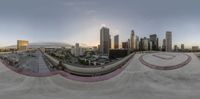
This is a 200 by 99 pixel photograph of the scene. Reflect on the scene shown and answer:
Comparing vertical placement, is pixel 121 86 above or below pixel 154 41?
below

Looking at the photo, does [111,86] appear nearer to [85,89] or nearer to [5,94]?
[85,89]

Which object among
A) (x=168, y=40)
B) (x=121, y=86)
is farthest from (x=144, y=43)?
(x=121, y=86)

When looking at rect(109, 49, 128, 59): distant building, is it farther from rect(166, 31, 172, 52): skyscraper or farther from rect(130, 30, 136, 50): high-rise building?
rect(166, 31, 172, 52): skyscraper

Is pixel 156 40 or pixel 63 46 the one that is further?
pixel 63 46

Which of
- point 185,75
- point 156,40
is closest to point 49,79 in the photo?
point 185,75

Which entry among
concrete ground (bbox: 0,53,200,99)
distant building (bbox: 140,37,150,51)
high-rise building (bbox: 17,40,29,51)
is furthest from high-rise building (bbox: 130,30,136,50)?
high-rise building (bbox: 17,40,29,51)

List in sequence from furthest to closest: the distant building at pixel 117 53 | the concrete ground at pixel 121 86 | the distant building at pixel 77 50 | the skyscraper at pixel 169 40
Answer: the distant building at pixel 77 50 → the distant building at pixel 117 53 → the skyscraper at pixel 169 40 → the concrete ground at pixel 121 86

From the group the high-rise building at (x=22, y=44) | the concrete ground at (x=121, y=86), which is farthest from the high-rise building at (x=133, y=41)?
the high-rise building at (x=22, y=44)

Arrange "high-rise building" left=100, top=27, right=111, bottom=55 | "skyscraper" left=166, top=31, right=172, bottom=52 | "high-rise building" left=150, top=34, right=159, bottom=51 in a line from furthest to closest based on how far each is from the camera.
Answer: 1. "high-rise building" left=100, top=27, right=111, bottom=55
2. "high-rise building" left=150, top=34, right=159, bottom=51
3. "skyscraper" left=166, top=31, right=172, bottom=52

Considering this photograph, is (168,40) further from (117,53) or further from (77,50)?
(77,50)

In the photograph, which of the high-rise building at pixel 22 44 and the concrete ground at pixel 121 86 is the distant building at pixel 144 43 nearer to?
the concrete ground at pixel 121 86

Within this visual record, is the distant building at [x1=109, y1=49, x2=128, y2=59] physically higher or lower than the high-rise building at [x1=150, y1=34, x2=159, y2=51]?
lower
